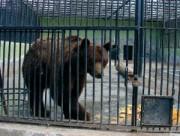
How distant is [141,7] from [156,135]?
5.91 ft

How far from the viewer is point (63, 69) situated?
7.23 metres

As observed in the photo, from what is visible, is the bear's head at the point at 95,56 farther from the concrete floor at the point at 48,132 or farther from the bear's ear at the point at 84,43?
the concrete floor at the point at 48,132

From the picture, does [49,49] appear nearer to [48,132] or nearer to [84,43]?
[84,43]

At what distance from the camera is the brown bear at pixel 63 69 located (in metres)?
6.82

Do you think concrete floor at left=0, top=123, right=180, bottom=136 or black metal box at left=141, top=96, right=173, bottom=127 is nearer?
concrete floor at left=0, top=123, right=180, bottom=136

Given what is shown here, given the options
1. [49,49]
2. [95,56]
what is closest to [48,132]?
[95,56]

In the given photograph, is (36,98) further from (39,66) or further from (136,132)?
(136,132)

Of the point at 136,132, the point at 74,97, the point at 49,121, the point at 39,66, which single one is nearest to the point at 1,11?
the point at 39,66

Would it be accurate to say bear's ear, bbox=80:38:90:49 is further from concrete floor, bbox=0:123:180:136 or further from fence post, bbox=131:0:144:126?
concrete floor, bbox=0:123:180:136

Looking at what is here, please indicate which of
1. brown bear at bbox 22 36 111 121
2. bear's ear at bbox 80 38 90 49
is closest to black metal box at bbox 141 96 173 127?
brown bear at bbox 22 36 111 121

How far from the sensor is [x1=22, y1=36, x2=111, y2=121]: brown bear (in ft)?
22.4

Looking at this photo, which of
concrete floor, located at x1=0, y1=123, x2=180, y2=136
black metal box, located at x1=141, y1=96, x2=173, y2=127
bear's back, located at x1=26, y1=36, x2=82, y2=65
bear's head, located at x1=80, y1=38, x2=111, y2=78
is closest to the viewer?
concrete floor, located at x1=0, y1=123, x2=180, y2=136

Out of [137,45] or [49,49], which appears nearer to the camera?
[137,45]

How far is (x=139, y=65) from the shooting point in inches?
251
